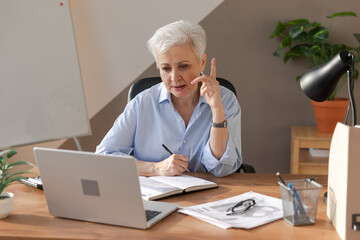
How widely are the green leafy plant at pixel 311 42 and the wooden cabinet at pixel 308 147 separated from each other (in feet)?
0.96

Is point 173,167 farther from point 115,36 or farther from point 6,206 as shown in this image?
point 115,36

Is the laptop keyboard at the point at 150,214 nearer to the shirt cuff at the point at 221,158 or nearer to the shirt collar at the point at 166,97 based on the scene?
the shirt cuff at the point at 221,158

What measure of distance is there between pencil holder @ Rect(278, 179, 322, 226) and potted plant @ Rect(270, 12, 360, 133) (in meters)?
1.89

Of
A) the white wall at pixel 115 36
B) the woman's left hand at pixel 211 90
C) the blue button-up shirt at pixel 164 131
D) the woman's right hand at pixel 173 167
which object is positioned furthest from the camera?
the white wall at pixel 115 36

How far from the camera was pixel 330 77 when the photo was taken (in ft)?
5.13

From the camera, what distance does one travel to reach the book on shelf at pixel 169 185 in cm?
171

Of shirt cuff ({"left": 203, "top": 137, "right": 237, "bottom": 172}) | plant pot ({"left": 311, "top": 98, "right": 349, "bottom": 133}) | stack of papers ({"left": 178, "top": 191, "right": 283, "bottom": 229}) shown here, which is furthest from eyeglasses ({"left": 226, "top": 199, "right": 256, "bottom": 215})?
plant pot ({"left": 311, "top": 98, "right": 349, "bottom": 133})

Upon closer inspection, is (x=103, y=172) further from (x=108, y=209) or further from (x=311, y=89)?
(x=311, y=89)

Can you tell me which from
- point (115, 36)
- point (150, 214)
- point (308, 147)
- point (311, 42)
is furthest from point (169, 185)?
point (115, 36)

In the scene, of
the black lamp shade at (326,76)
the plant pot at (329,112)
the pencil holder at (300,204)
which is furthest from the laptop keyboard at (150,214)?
the plant pot at (329,112)

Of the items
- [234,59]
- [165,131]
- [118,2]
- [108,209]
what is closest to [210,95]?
[165,131]

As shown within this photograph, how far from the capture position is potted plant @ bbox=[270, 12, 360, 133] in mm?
3232

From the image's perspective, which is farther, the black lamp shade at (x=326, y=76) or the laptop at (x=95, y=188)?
the black lamp shade at (x=326, y=76)

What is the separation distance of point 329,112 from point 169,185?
5.83 feet
